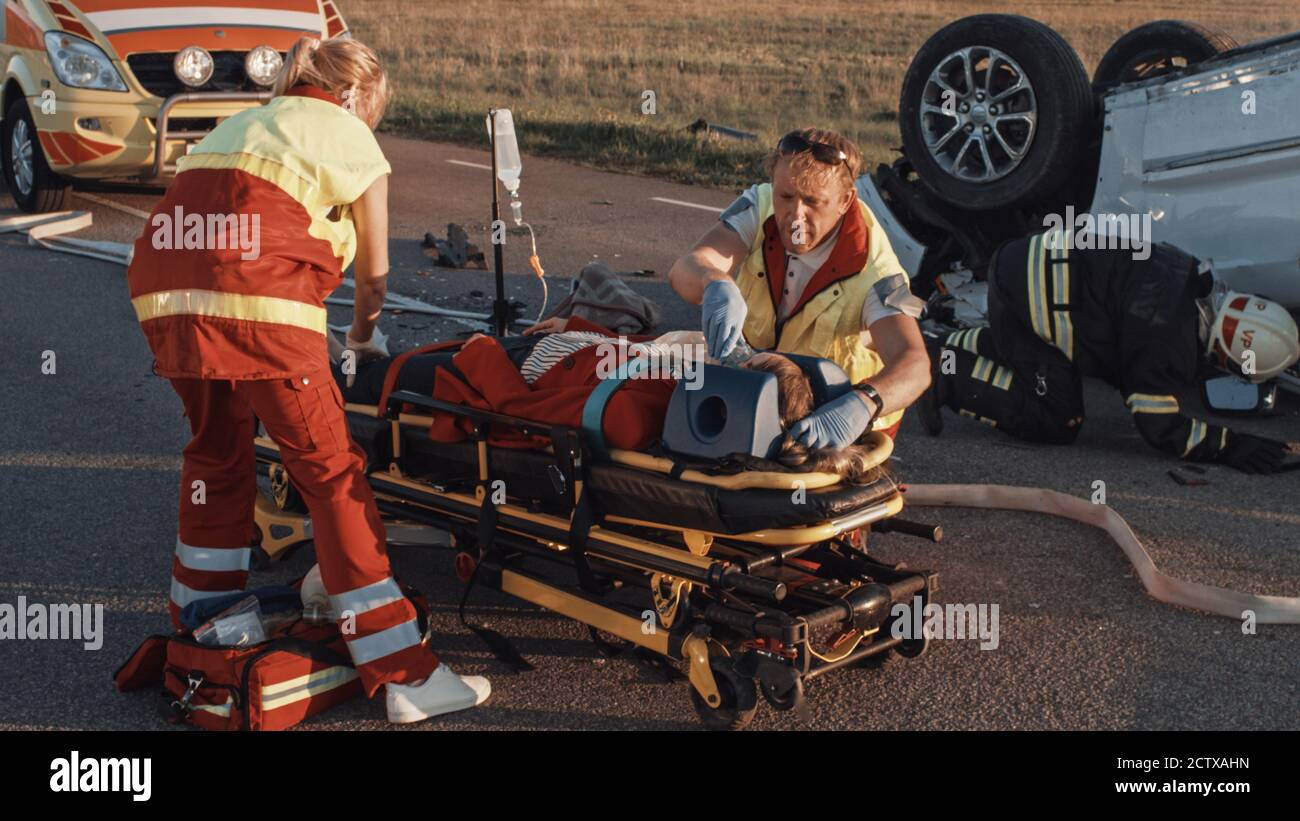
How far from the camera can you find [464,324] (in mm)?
8008

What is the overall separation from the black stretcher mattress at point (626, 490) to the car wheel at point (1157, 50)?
19.4 feet

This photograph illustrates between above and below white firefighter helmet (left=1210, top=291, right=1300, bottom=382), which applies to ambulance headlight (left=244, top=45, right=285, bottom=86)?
above

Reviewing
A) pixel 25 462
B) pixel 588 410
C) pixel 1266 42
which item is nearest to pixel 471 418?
pixel 588 410

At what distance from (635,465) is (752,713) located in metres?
0.72

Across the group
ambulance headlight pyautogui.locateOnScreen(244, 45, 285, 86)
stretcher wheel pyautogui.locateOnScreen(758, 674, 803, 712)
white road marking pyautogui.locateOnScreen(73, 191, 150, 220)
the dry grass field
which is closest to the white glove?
stretcher wheel pyautogui.locateOnScreen(758, 674, 803, 712)

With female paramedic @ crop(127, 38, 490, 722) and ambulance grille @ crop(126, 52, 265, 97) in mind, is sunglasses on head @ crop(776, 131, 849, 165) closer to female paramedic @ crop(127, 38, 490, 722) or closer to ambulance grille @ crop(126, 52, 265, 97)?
female paramedic @ crop(127, 38, 490, 722)

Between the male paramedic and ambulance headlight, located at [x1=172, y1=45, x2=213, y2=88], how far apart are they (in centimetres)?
646

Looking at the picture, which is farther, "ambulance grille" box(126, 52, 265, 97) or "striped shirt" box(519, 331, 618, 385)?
"ambulance grille" box(126, 52, 265, 97)

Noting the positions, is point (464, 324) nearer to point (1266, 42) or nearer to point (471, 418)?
point (471, 418)

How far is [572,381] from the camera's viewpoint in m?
4.25

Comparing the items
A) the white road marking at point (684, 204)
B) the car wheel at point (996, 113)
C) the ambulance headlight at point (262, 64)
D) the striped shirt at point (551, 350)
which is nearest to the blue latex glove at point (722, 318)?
the striped shirt at point (551, 350)

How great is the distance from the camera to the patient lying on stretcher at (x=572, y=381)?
12.5 ft

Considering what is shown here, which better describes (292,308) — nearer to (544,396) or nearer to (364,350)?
(544,396)

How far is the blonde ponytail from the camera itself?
3904 mm
